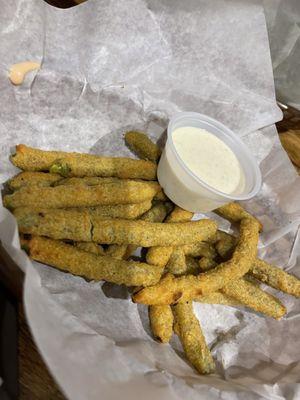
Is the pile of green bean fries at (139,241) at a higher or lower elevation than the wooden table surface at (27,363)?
higher

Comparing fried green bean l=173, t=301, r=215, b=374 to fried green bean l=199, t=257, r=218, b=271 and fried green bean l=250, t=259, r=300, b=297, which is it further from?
fried green bean l=250, t=259, r=300, b=297

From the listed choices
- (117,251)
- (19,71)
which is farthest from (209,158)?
(19,71)

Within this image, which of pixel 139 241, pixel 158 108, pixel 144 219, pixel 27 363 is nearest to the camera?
pixel 27 363

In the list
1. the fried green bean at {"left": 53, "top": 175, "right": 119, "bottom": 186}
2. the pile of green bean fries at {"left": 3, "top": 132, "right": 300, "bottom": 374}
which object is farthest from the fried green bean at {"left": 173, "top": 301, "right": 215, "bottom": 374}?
the fried green bean at {"left": 53, "top": 175, "right": 119, "bottom": 186}

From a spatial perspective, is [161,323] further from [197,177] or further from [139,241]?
[197,177]

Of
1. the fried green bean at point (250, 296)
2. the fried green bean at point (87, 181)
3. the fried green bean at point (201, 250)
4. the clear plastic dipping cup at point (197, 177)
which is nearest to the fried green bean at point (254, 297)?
the fried green bean at point (250, 296)

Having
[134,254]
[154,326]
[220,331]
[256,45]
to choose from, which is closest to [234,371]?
[220,331]

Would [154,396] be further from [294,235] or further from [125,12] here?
[125,12]

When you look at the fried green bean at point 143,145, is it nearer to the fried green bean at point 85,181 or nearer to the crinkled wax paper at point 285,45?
the fried green bean at point 85,181
